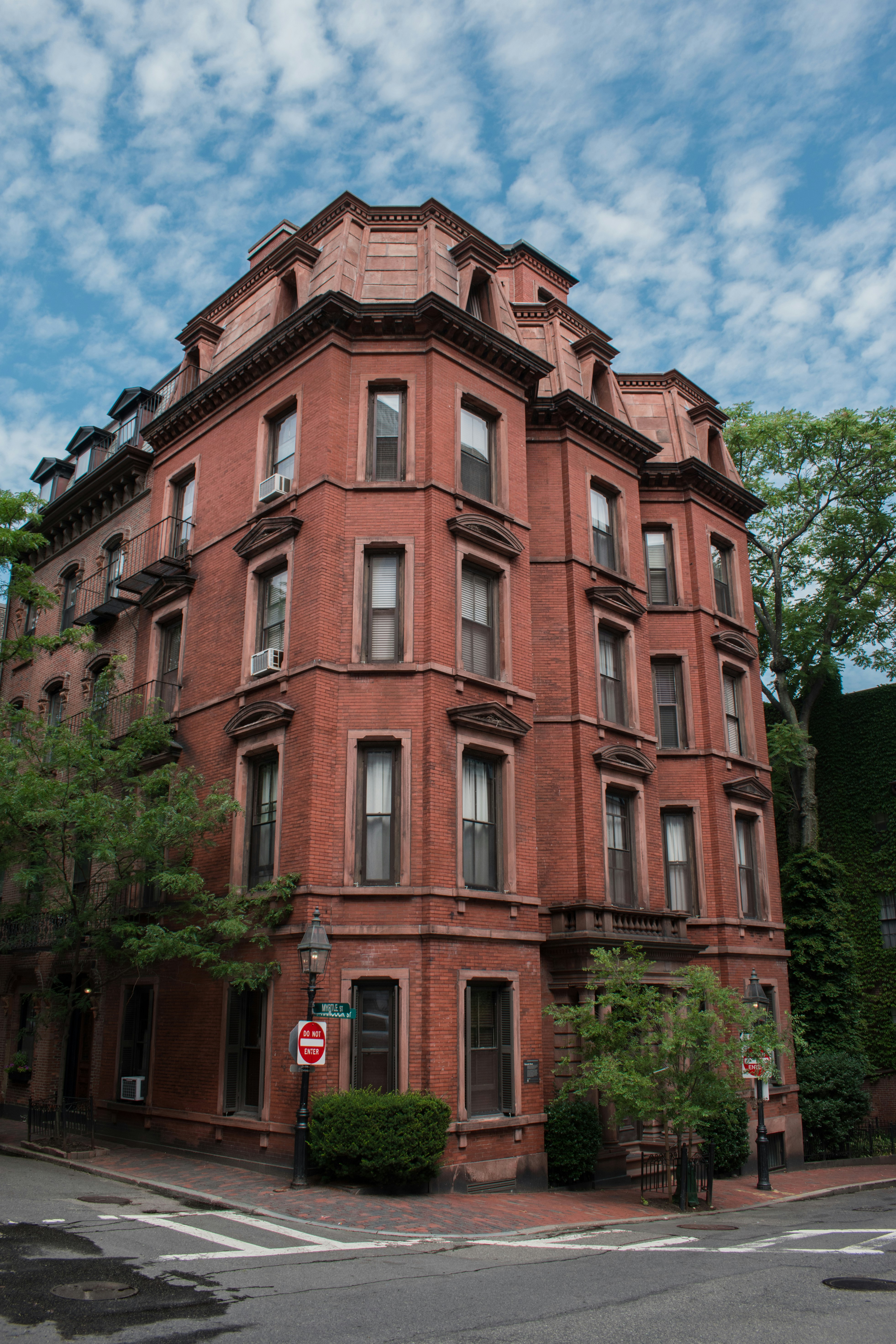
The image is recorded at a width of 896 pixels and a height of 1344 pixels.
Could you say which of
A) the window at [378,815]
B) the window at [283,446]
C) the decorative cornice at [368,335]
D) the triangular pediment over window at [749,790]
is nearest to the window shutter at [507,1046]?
the window at [378,815]

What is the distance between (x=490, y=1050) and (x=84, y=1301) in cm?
1009

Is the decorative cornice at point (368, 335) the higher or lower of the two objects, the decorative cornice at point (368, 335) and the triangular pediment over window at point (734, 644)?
the higher

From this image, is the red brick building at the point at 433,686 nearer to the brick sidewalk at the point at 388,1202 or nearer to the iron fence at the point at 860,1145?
the brick sidewalk at the point at 388,1202

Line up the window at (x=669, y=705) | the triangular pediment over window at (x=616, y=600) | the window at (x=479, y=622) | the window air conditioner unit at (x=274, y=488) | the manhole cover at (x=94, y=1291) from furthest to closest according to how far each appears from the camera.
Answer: the window at (x=669, y=705)
the triangular pediment over window at (x=616, y=600)
the window air conditioner unit at (x=274, y=488)
the window at (x=479, y=622)
the manhole cover at (x=94, y=1291)

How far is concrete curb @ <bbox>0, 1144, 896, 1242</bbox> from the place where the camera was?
12.8 m

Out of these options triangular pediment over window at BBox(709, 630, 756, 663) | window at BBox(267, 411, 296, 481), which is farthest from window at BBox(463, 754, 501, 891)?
triangular pediment over window at BBox(709, 630, 756, 663)

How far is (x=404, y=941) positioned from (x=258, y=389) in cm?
1251

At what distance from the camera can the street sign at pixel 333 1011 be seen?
1523cm

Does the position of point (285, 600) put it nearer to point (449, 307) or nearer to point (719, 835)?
point (449, 307)

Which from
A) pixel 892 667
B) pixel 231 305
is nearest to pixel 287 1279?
pixel 231 305

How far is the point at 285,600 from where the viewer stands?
65.5 feet

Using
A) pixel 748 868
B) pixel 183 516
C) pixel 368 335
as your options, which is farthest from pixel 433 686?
pixel 748 868

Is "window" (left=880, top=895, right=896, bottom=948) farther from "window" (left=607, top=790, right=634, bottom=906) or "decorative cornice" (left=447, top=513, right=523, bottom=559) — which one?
"decorative cornice" (left=447, top=513, right=523, bottom=559)

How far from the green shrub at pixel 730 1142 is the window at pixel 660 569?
1245cm
